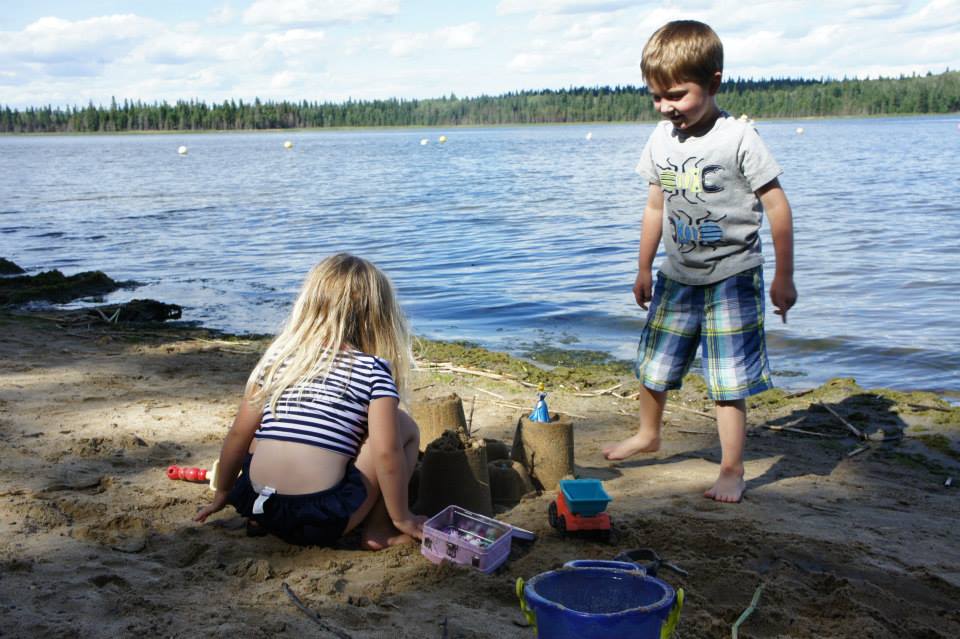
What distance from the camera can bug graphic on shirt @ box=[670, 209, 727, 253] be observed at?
13.4ft

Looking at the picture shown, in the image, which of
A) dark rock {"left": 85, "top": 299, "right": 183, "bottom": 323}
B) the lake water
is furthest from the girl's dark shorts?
dark rock {"left": 85, "top": 299, "right": 183, "bottom": 323}

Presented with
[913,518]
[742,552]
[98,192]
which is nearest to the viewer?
[742,552]

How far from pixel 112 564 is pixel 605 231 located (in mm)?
14010

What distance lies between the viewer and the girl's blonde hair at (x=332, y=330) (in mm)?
3367

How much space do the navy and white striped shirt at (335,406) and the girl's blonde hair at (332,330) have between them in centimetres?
3

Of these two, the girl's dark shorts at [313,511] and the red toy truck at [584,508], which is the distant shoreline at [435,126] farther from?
the girl's dark shorts at [313,511]

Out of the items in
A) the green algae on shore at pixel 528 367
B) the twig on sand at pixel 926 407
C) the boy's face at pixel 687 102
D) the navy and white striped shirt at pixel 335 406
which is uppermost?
the boy's face at pixel 687 102

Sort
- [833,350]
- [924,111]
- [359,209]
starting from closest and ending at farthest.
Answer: [833,350] → [359,209] → [924,111]

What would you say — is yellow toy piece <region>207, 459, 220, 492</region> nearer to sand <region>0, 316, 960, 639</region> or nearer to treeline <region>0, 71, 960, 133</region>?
sand <region>0, 316, 960, 639</region>

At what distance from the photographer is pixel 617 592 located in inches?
97.0

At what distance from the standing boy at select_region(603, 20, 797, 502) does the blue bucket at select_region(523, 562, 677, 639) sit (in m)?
1.71

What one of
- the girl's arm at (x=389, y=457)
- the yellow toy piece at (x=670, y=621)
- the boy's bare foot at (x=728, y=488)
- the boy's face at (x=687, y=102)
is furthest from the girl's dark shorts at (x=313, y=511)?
the boy's face at (x=687, y=102)

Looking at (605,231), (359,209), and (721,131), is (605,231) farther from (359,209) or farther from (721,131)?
(721,131)

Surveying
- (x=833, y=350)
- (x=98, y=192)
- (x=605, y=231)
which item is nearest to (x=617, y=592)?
(x=833, y=350)
